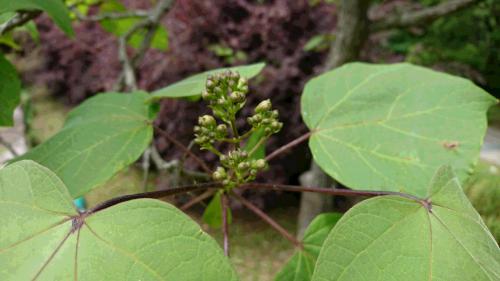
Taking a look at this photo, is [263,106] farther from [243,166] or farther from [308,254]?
[308,254]

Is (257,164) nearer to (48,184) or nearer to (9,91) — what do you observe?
(48,184)

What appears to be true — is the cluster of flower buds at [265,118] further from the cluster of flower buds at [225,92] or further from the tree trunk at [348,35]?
the tree trunk at [348,35]

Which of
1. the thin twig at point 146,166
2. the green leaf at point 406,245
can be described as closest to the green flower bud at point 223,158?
the green leaf at point 406,245

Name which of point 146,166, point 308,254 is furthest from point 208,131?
point 146,166

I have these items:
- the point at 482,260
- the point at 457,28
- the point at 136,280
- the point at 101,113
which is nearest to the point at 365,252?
the point at 482,260

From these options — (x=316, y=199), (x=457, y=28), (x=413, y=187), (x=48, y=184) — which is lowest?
(x=316, y=199)
